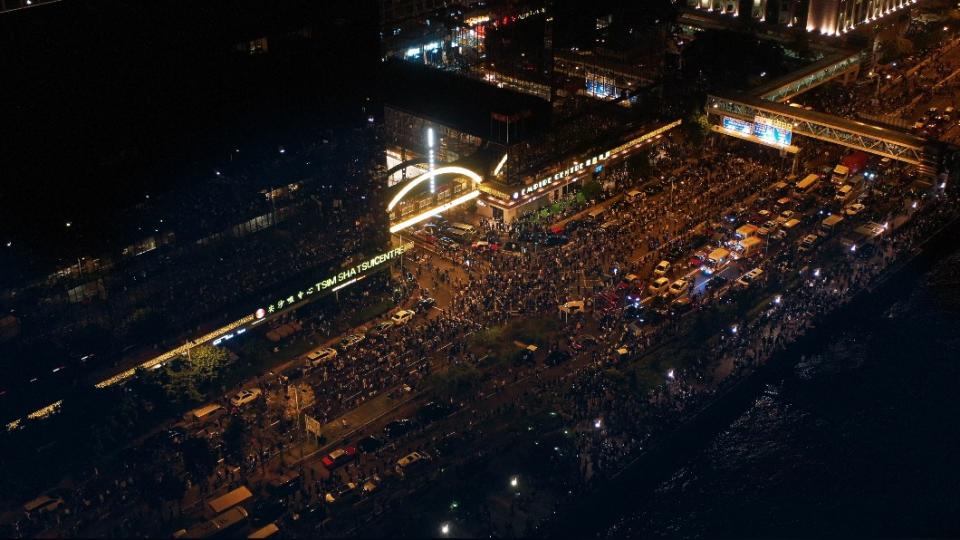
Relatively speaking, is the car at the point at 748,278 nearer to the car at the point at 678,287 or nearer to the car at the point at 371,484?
the car at the point at 678,287

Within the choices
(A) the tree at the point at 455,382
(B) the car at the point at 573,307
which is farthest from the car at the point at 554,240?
(A) the tree at the point at 455,382

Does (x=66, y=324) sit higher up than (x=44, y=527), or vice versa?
(x=66, y=324)

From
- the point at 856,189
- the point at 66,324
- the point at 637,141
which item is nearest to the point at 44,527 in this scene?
the point at 66,324

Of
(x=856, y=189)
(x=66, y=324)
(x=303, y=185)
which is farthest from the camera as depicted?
(x=856, y=189)

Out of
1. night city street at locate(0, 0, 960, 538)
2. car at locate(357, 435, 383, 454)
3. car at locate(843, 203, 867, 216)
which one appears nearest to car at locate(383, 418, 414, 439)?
night city street at locate(0, 0, 960, 538)

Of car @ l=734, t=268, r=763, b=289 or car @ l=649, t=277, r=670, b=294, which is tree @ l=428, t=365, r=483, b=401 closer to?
car @ l=649, t=277, r=670, b=294

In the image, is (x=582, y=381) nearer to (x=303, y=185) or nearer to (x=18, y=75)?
(x=303, y=185)
